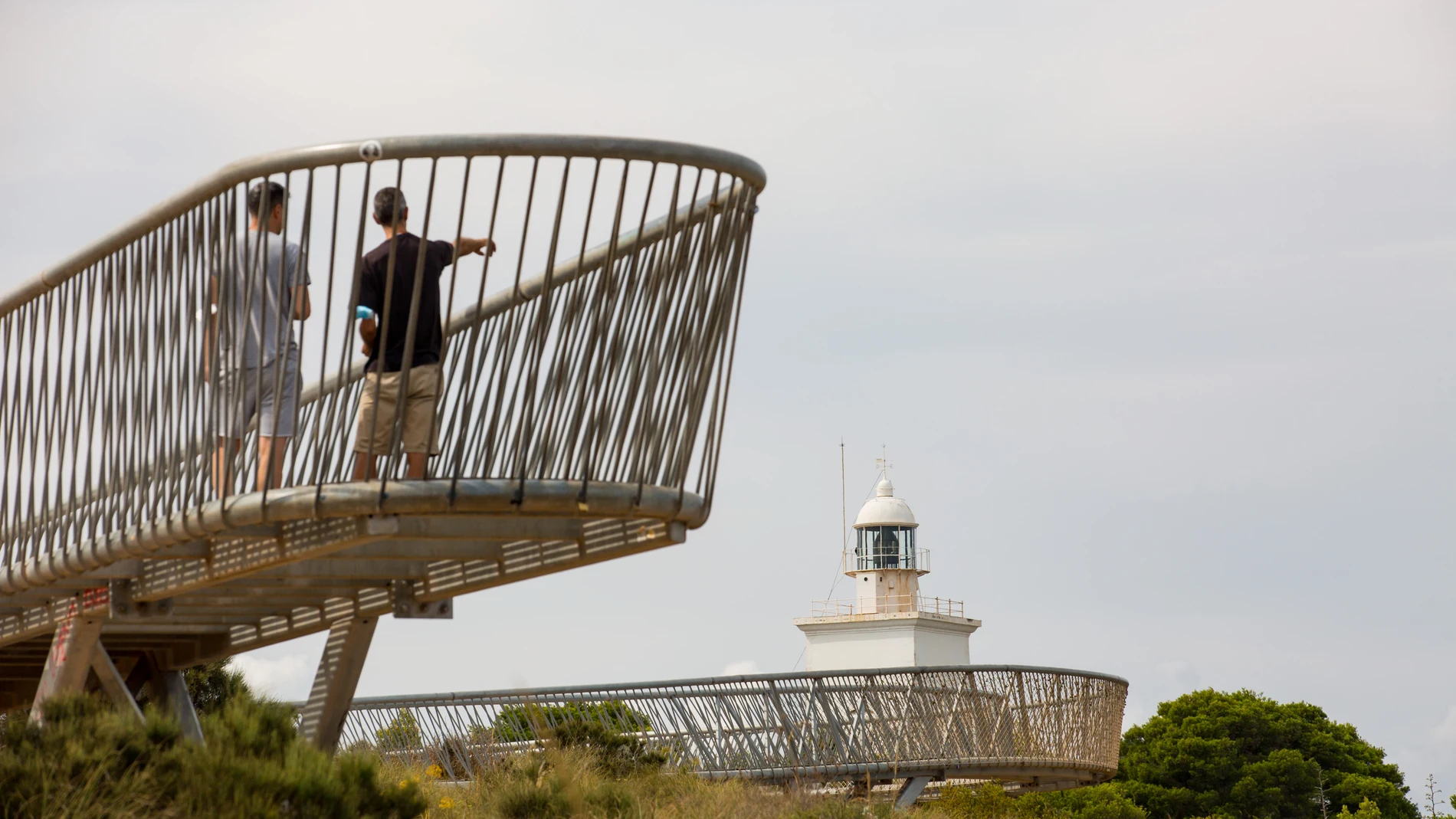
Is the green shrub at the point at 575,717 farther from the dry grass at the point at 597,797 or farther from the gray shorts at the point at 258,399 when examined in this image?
the gray shorts at the point at 258,399

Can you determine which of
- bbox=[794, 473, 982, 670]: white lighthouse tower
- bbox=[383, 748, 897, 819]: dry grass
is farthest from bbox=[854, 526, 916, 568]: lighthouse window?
bbox=[383, 748, 897, 819]: dry grass

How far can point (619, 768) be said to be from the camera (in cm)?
1759

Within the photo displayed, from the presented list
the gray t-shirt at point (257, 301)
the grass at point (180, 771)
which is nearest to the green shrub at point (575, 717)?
the grass at point (180, 771)

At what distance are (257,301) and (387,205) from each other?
717 millimetres

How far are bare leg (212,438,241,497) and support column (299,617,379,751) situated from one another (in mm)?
2704

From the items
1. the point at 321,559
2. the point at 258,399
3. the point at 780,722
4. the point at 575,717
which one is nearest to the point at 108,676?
the point at 321,559

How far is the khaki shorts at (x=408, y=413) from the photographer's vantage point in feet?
23.9

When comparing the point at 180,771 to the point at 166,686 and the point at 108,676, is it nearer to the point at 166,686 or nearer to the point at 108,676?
the point at 108,676

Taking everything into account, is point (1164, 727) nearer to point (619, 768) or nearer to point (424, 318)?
point (619, 768)

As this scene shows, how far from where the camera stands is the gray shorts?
294 inches

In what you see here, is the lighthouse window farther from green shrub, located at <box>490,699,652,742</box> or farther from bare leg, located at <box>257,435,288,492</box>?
bare leg, located at <box>257,435,288,492</box>

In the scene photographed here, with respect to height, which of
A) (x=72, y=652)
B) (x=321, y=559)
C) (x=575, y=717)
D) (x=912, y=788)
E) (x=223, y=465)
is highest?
(x=223, y=465)

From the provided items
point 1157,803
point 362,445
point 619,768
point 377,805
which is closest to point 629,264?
point 362,445

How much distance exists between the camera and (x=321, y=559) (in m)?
8.59
